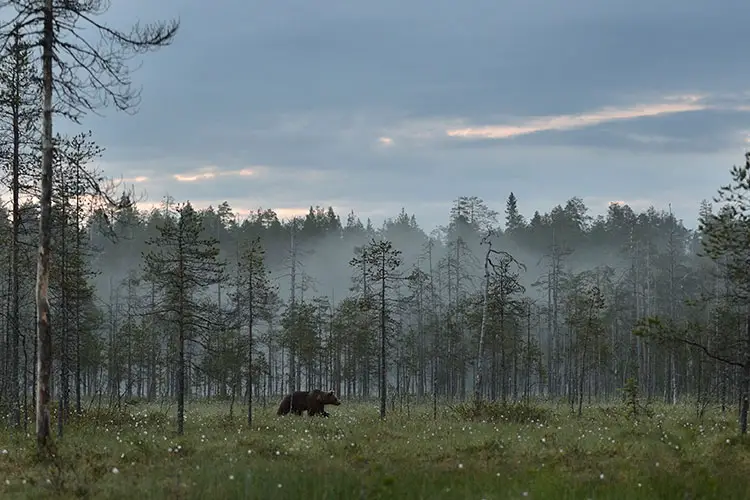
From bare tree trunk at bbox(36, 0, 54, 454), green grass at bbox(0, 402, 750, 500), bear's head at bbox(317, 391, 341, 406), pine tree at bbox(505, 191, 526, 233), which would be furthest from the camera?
pine tree at bbox(505, 191, 526, 233)

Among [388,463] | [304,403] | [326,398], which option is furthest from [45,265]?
A: [326,398]

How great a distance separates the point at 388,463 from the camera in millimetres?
11797

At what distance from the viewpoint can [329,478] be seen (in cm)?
814

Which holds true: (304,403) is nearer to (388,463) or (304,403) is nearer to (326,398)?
(326,398)

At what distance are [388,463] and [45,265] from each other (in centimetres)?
879

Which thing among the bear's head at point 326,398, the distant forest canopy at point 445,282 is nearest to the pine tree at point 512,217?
the distant forest canopy at point 445,282

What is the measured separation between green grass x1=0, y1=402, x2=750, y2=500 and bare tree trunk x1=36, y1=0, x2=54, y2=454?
2.82 ft

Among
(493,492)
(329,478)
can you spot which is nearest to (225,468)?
(329,478)

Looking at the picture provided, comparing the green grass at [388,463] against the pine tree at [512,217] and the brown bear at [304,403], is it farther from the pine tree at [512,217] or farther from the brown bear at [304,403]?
the pine tree at [512,217]

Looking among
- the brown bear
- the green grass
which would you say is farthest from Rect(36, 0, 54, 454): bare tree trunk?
the brown bear

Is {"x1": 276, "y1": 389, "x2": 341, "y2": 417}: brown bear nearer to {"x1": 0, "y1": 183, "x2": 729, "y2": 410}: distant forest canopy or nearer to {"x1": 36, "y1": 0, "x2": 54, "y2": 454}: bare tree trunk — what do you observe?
{"x1": 36, "y1": 0, "x2": 54, "y2": 454}: bare tree trunk

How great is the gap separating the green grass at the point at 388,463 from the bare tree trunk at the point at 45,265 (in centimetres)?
86

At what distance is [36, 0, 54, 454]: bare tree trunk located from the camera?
45.2ft

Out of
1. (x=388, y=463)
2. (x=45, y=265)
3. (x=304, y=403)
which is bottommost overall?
(x=304, y=403)
